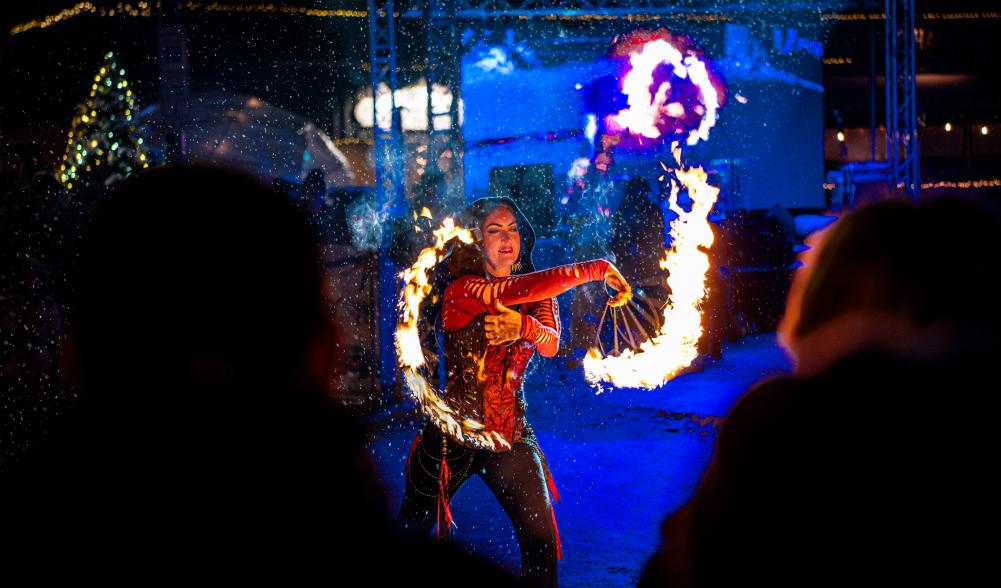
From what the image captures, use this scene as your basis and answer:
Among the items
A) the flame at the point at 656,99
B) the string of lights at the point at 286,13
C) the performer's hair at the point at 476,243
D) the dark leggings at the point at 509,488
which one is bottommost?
the dark leggings at the point at 509,488

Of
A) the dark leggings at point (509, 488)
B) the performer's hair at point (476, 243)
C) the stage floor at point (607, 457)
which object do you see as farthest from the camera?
the stage floor at point (607, 457)

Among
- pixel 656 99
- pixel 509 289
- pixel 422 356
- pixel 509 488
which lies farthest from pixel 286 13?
pixel 509 488

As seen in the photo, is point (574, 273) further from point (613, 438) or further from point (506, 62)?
point (506, 62)

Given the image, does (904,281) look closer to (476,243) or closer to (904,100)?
(476,243)

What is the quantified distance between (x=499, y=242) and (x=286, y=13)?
14994 millimetres

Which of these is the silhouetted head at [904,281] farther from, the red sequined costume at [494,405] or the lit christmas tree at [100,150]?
the lit christmas tree at [100,150]

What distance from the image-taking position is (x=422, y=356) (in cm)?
390

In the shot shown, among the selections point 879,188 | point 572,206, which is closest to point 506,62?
point 572,206

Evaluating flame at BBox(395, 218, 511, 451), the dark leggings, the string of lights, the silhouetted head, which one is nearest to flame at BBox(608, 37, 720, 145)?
the string of lights

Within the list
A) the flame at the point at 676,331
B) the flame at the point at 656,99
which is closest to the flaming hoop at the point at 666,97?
the flame at the point at 656,99

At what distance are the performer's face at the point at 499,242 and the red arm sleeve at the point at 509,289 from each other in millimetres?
128

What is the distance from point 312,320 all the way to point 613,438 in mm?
7951

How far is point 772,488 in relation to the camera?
1.22 metres

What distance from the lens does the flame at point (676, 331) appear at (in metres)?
4.28
